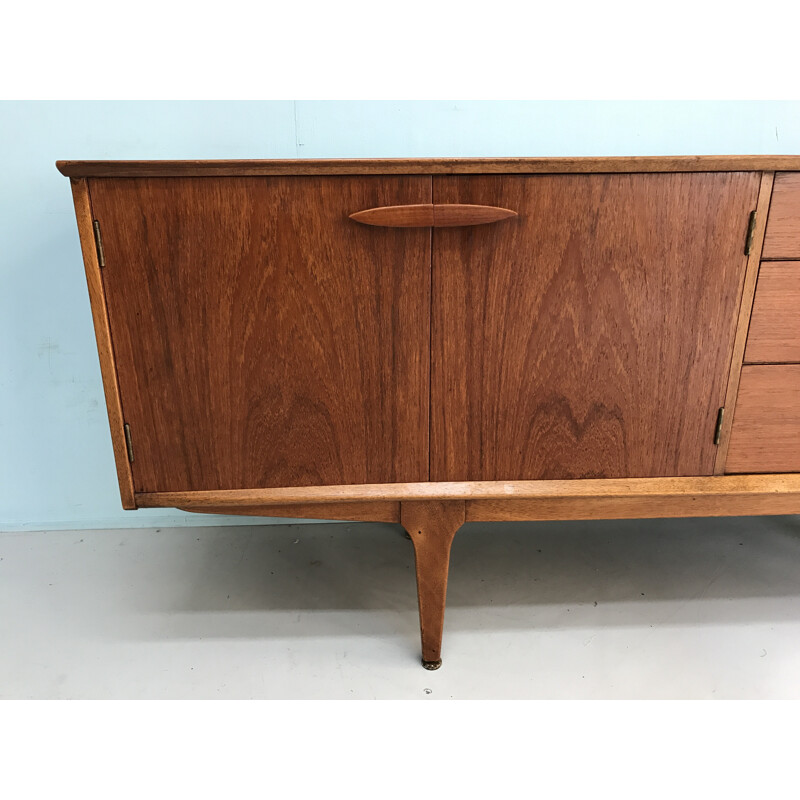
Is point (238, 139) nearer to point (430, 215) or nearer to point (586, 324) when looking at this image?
point (430, 215)

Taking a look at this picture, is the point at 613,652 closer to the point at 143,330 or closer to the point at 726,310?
the point at 726,310

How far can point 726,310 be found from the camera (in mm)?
1002

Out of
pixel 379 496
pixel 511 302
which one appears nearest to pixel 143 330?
pixel 379 496

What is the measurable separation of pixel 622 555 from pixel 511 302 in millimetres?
877

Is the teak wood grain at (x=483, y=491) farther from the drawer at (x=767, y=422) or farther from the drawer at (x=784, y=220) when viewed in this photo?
the drawer at (x=784, y=220)

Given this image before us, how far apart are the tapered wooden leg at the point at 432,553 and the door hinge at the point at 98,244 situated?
2.14ft

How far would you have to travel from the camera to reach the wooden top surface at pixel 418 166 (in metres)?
0.90

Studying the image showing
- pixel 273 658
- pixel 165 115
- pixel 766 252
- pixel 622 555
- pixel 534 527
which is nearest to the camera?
pixel 766 252

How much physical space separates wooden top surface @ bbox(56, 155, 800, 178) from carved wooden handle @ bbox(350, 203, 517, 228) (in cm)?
5

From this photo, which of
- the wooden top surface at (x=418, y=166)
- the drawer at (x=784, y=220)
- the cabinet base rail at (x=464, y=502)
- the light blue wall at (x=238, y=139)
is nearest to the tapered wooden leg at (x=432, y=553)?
the cabinet base rail at (x=464, y=502)

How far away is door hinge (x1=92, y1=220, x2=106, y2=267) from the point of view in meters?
0.94

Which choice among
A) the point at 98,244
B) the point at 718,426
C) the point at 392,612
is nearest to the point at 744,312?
the point at 718,426

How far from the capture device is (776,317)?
39.8 inches

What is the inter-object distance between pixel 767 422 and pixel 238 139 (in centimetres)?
129
